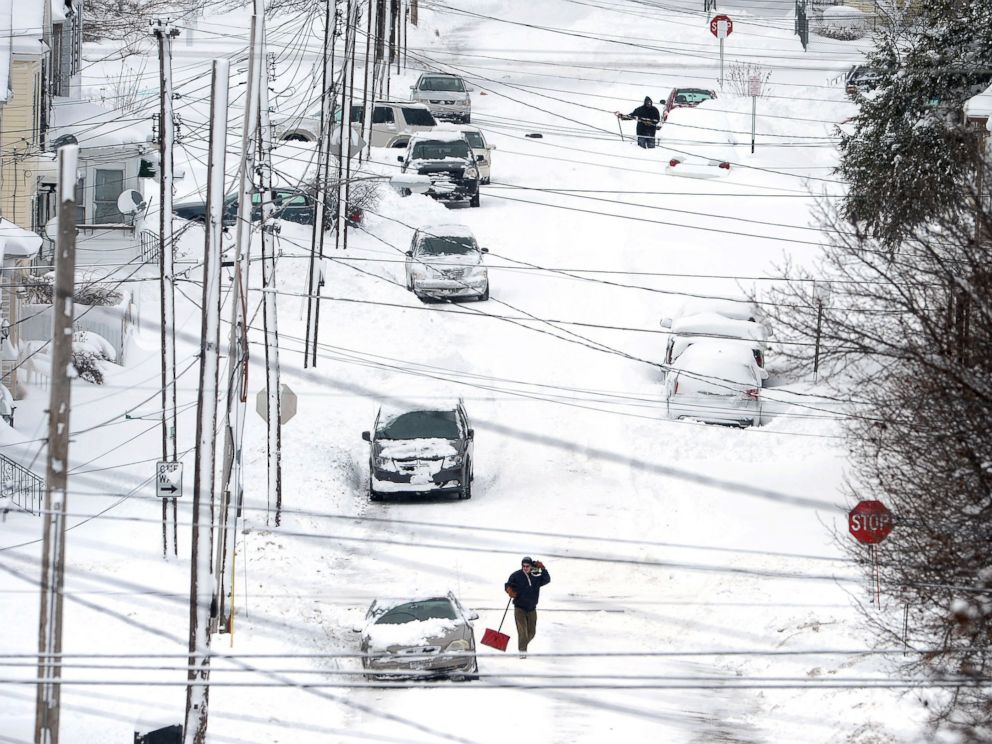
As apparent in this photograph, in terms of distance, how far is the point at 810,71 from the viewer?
5978 cm

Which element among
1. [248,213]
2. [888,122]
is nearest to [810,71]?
[888,122]

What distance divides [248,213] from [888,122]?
→ 1462 centimetres

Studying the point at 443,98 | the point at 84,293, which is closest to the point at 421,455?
the point at 84,293

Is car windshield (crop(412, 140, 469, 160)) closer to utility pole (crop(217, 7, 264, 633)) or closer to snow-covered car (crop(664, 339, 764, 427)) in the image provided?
snow-covered car (crop(664, 339, 764, 427))

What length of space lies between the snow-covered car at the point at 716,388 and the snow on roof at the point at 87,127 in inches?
599

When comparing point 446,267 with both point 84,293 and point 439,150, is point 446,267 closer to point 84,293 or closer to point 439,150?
point 439,150

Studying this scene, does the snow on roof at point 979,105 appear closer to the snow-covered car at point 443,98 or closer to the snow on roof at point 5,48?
the snow on roof at point 5,48

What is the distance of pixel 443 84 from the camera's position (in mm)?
50031

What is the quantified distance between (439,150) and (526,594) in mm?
21869

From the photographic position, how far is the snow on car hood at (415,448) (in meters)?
24.8

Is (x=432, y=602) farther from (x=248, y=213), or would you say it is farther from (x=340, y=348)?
(x=340, y=348)

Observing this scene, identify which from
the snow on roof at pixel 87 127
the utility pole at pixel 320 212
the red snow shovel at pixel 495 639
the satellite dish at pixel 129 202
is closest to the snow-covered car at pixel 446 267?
the utility pole at pixel 320 212

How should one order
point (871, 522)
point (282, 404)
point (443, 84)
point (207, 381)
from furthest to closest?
1. point (443, 84)
2. point (282, 404)
3. point (207, 381)
4. point (871, 522)

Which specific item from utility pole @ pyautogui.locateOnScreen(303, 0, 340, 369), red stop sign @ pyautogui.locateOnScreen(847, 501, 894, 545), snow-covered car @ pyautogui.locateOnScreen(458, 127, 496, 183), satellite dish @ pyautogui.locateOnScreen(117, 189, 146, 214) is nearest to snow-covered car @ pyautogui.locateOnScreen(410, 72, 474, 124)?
snow-covered car @ pyautogui.locateOnScreen(458, 127, 496, 183)
